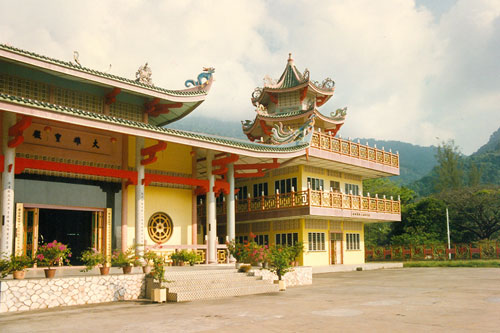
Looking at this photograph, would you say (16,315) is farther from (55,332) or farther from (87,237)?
(87,237)

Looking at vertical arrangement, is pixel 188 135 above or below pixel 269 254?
above

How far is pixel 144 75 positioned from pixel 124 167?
374 centimetres

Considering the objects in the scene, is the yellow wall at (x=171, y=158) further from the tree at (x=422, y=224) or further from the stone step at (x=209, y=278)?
the tree at (x=422, y=224)

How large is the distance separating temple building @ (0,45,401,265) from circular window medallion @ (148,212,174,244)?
0.13 ft

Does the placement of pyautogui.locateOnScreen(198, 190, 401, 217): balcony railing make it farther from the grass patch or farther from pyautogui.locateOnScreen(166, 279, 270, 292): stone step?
pyautogui.locateOnScreen(166, 279, 270, 292): stone step

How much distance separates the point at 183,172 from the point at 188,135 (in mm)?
3020

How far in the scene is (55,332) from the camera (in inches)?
320

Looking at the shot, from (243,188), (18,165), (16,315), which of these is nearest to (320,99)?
(243,188)

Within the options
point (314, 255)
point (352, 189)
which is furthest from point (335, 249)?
point (352, 189)

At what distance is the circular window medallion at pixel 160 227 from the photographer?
58.0ft

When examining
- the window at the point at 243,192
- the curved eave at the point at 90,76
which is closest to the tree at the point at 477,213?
the window at the point at 243,192

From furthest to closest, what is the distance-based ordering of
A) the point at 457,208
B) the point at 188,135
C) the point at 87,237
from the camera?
the point at 457,208 → the point at 87,237 → the point at 188,135

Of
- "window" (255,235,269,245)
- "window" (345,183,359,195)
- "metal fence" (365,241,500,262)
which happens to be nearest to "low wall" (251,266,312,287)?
"window" (255,235,269,245)

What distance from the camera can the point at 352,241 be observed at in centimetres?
2988
